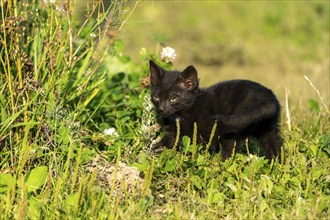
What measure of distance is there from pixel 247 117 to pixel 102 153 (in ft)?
3.72

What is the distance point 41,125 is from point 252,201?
1577mm

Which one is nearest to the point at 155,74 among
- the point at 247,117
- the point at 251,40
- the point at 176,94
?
the point at 176,94

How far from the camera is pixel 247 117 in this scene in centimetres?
441

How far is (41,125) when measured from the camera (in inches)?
176

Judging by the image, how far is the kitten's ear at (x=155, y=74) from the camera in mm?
5142

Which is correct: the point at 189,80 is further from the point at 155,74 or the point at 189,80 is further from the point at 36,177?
the point at 36,177

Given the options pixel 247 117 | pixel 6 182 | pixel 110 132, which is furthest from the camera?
pixel 110 132

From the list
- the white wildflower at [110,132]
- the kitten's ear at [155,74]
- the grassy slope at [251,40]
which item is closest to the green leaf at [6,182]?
the white wildflower at [110,132]

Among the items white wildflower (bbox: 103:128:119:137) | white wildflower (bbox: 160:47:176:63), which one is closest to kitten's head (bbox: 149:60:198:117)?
white wildflower (bbox: 103:128:119:137)

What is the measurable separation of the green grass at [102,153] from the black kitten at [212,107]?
0.14 m

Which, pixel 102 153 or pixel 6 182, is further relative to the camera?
pixel 102 153

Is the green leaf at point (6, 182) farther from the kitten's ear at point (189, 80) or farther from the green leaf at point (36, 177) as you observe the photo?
the kitten's ear at point (189, 80)

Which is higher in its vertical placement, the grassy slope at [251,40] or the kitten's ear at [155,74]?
the kitten's ear at [155,74]

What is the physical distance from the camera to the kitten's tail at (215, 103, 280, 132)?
4352 mm
